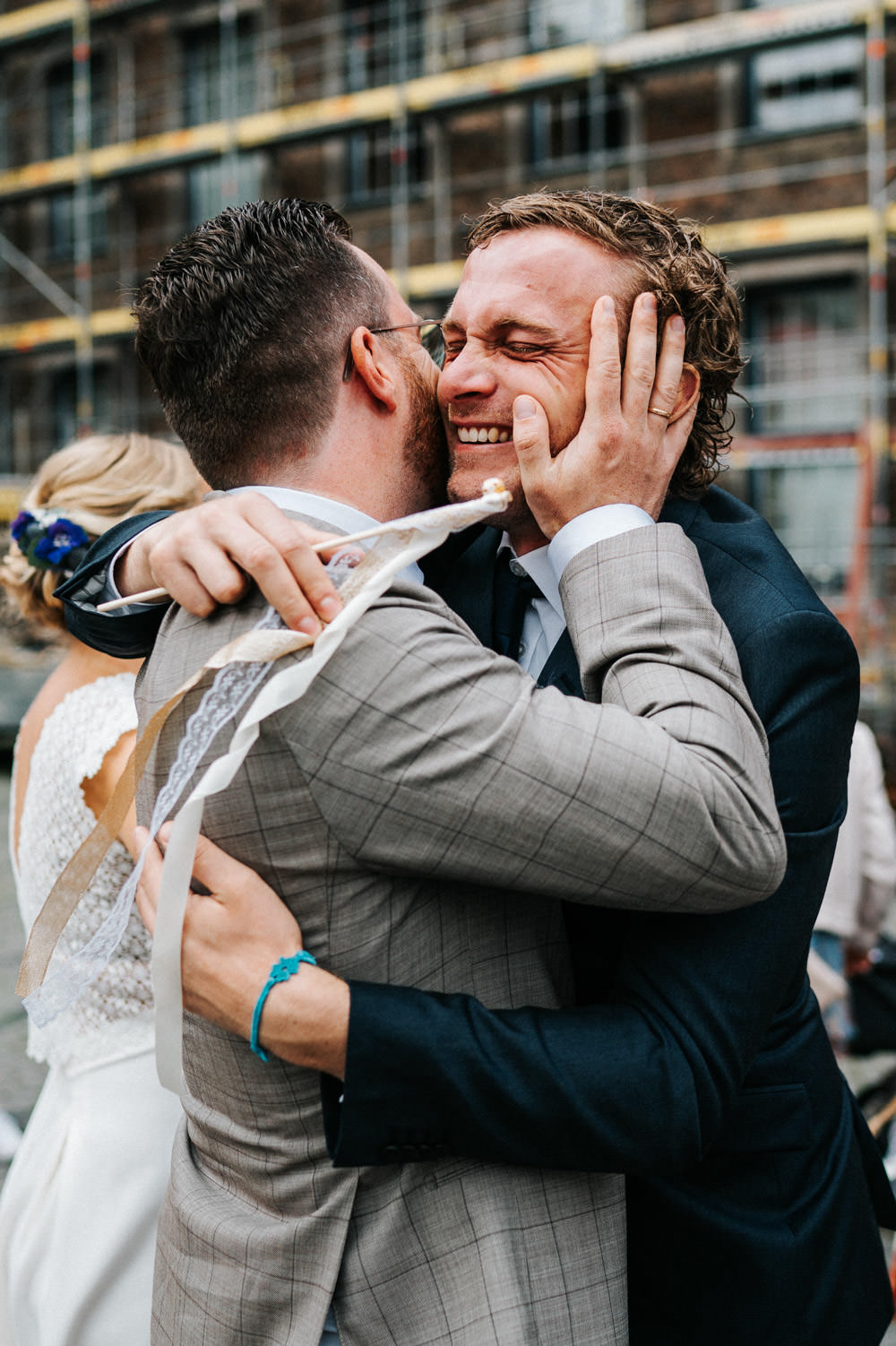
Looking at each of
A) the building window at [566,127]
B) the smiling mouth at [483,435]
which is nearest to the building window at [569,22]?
the building window at [566,127]

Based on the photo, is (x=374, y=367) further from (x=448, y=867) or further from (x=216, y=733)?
(x=448, y=867)

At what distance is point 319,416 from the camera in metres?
1.61

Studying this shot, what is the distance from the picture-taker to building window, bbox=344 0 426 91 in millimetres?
15617

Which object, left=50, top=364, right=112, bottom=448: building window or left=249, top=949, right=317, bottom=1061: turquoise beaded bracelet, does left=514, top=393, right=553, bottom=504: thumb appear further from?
left=50, top=364, right=112, bottom=448: building window

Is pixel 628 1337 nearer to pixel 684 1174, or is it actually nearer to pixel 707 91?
pixel 684 1174

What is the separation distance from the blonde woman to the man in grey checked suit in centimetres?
76

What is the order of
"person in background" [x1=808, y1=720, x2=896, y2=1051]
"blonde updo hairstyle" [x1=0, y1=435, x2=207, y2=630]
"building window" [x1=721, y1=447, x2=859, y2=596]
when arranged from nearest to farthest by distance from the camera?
"blonde updo hairstyle" [x1=0, y1=435, x2=207, y2=630], "person in background" [x1=808, y1=720, x2=896, y2=1051], "building window" [x1=721, y1=447, x2=859, y2=596]

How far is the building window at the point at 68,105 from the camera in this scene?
18406 millimetres

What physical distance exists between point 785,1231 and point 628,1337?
0.26 m

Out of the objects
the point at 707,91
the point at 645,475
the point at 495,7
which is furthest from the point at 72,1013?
the point at 495,7

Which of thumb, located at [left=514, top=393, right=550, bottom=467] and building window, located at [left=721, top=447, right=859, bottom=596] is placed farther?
building window, located at [left=721, top=447, right=859, bottom=596]

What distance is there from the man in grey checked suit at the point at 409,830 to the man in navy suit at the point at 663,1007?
74 millimetres

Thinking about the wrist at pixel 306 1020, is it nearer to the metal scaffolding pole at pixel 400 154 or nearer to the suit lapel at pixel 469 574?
the suit lapel at pixel 469 574

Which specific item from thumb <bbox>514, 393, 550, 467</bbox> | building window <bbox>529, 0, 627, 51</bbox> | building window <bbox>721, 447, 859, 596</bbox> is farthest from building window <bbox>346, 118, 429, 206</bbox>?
thumb <bbox>514, 393, 550, 467</bbox>
